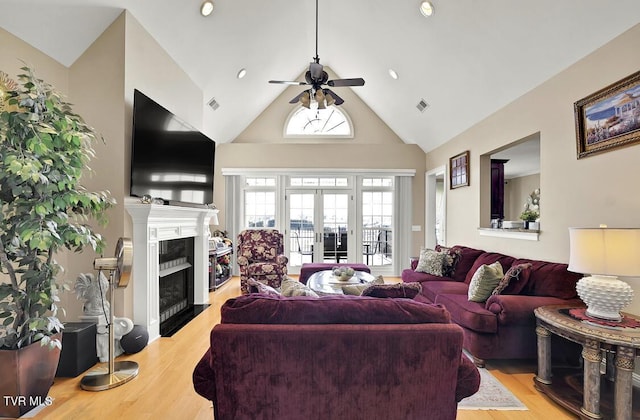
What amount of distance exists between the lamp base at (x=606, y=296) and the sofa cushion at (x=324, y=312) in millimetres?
1264

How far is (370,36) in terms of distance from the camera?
4.46 m

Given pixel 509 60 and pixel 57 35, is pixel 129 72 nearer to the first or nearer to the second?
pixel 57 35

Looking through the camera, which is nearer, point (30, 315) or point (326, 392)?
point (326, 392)

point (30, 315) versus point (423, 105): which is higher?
point (423, 105)

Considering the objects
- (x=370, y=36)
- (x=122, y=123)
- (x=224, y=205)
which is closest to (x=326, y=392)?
(x=122, y=123)

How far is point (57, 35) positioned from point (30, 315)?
7.93ft

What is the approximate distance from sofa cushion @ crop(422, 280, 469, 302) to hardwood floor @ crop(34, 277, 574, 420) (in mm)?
886

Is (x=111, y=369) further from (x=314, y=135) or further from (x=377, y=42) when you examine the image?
(x=314, y=135)

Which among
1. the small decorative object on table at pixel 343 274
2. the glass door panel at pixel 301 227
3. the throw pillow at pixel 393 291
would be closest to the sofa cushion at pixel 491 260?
the small decorative object on table at pixel 343 274

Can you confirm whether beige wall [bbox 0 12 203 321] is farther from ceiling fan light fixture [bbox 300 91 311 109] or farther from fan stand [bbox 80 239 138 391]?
ceiling fan light fixture [bbox 300 91 311 109]

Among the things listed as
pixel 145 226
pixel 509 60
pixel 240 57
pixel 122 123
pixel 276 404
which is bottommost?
pixel 276 404

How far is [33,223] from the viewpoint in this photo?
1935mm

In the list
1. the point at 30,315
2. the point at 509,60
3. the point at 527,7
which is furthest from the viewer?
the point at 509,60

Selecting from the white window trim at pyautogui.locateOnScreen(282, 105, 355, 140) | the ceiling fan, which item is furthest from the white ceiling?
the ceiling fan
